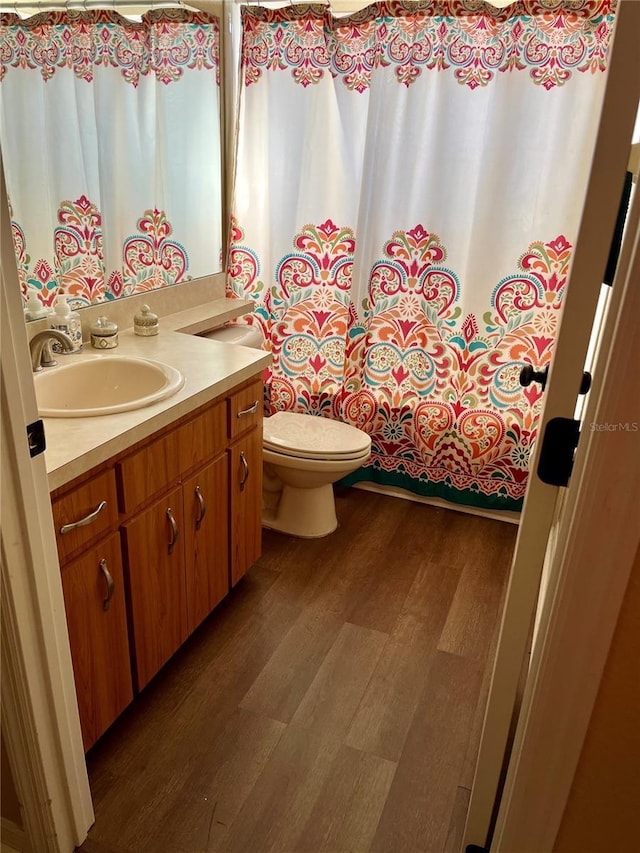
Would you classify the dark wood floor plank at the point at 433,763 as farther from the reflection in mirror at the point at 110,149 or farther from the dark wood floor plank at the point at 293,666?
the reflection in mirror at the point at 110,149

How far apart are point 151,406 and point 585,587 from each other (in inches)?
43.8

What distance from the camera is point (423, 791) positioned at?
156cm

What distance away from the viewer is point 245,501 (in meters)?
2.11

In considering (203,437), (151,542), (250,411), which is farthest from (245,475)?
(151,542)

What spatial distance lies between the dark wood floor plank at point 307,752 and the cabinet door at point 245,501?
0.42 metres

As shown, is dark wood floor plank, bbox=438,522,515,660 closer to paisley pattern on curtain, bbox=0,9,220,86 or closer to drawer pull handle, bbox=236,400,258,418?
drawer pull handle, bbox=236,400,258,418

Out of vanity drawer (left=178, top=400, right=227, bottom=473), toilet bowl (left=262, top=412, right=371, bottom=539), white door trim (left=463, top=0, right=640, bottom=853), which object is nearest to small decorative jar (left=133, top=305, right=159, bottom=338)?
vanity drawer (left=178, top=400, right=227, bottom=473)

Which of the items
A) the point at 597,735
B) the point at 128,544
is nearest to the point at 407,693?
the point at 128,544

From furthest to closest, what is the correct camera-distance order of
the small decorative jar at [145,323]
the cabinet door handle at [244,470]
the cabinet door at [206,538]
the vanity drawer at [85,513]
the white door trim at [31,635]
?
1. the small decorative jar at [145,323]
2. the cabinet door handle at [244,470]
3. the cabinet door at [206,538]
4. the vanity drawer at [85,513]
5. the white door trim at [31,635]

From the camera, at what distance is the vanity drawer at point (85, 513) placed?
52.0 inches

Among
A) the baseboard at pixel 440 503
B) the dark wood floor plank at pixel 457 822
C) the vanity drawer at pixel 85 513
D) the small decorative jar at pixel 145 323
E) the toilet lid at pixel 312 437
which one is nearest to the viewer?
the vanity drawer at pixel 85 513

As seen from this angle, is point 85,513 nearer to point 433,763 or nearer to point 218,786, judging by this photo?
point 218,786

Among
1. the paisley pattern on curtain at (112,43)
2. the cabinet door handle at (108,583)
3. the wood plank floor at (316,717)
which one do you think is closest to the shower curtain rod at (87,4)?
the paisley pattern on curtain at (112,43)

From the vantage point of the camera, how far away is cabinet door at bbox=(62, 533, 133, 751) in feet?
4.62
